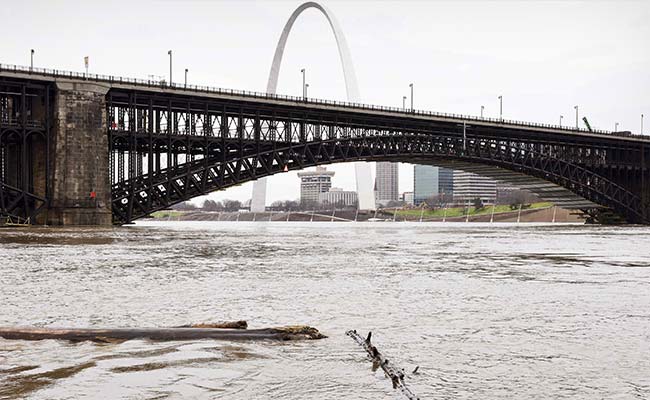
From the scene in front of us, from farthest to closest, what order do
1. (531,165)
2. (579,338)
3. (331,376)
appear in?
(531,165), (579,338), (331,376)

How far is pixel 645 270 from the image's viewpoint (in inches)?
924

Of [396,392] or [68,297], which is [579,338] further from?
[68,297]

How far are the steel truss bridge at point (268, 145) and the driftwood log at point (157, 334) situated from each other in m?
57.0

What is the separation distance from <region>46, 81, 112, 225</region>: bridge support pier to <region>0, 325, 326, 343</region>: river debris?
57.1 m

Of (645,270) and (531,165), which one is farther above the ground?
(531,165)

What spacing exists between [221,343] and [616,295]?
32.8 ft

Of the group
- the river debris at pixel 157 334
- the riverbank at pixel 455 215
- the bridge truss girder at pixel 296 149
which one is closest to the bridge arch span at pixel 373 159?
the bridge truss girder at pixel 296 149

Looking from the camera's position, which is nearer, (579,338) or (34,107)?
(579,338)

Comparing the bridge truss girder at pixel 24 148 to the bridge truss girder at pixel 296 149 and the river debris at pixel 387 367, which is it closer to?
the bridge truss girder at pixel 296 149

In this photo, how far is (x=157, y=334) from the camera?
10.3 m

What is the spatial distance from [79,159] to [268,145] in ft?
79.0

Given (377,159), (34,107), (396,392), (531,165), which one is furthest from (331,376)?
(531,165)

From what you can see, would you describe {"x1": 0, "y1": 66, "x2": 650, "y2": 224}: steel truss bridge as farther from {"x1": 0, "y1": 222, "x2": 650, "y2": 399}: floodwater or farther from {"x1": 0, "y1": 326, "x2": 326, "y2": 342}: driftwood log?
{"x1": 0, "y1": 326, "x2": 326, "y2": 342}: driftwood log

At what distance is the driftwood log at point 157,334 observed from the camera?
33.2ft
